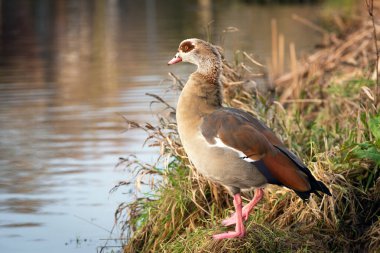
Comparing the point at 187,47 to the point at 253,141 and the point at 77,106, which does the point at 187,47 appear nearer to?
the point at 253,141

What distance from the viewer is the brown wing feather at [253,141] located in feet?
18.6

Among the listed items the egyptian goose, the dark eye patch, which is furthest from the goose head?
the egyptian goose

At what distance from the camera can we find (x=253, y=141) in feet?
19.0

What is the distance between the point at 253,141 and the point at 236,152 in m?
0.13

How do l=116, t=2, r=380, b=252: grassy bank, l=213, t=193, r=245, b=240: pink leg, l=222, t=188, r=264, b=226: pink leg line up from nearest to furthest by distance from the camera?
1. l=213, t=193, r=245, b=240: pink leg
2. l=222, t=188, r=264, b=226: pink leg
3. l=116, t=2, r=380, b=252: grassy bank

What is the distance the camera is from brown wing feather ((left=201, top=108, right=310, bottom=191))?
18.6 feet

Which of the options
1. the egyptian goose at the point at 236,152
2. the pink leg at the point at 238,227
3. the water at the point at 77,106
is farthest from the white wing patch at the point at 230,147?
the water at the point at 77,106

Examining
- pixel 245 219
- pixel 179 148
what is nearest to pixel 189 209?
pixel 179 148

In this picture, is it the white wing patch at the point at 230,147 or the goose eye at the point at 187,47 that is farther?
the goose eye at the point at 187,47

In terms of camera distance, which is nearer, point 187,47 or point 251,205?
point 251,205

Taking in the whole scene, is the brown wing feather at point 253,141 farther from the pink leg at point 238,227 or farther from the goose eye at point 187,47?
the goose eye at point 187,47

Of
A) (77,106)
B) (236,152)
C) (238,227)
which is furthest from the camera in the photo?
(77,106)

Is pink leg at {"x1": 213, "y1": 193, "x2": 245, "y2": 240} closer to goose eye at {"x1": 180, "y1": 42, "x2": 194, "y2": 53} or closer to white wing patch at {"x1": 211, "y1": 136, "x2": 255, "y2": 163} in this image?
white wing patch at {"x1": 211, "y1": 136, "x2": 255, "y2": 163}

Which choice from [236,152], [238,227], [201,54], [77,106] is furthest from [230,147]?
[77,106]
